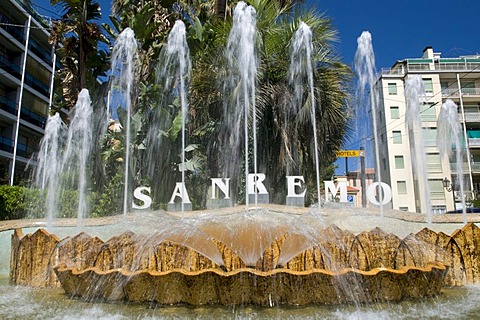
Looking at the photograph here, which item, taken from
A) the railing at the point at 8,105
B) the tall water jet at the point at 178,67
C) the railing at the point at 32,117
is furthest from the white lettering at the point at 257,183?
the railing at the point at 32,117

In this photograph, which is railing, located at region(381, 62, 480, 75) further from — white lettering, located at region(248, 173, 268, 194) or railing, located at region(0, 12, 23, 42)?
railing, located at region(0, 12, 23, 42)

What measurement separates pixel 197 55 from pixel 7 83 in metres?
22.2

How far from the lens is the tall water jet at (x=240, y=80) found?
11.9 meters

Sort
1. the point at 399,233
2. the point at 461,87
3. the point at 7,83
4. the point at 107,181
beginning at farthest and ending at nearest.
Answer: the point at 461,87
the point at 7,83
the point at 107,181
the point at 399,233

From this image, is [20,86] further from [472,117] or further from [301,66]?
[472,117]

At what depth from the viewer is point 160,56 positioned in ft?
49.1

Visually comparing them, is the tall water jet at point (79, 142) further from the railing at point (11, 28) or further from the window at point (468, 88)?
the window at point (468, 88)

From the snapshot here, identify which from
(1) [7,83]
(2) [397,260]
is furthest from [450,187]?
(1) [7,83]

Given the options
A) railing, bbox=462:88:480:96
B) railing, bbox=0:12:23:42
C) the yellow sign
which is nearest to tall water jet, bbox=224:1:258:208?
the yellow sign

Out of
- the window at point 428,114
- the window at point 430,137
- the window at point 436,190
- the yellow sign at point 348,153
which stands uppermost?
the window at point 428,114

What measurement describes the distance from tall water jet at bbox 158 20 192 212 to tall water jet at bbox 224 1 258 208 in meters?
1.50

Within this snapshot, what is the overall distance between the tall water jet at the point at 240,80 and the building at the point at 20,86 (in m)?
19.0

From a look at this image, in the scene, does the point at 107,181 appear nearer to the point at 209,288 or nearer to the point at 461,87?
the point at 209,288

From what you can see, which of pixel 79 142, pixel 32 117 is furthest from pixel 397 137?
pixel 32 117
